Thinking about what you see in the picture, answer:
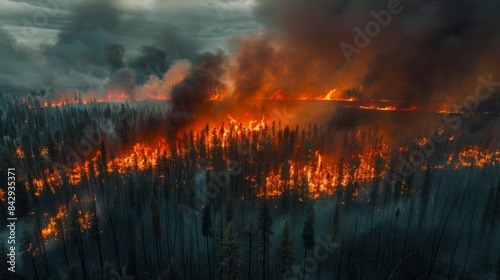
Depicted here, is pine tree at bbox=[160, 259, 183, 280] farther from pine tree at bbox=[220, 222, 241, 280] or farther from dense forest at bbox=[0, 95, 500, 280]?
pine tree at bbox=[220, 222, 241, 280]

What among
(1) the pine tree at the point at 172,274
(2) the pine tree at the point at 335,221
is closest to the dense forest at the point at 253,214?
(1) the pine tree at the point at 172,274

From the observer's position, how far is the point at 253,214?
78750 millimetres

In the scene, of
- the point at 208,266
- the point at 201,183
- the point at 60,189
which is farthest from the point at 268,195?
the point at 60,189

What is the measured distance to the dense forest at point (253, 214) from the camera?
59.7 metres

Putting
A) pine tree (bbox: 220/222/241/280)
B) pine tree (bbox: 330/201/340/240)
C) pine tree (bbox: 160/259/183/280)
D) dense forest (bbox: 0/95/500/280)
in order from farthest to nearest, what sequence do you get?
pine tree (bbox: 330/201/340/240) → dense forest (bbox: 0/95/500/280) → pine tree (bbox: 160/259/183/280) → pine tree (bbox: 220/222/241/280)

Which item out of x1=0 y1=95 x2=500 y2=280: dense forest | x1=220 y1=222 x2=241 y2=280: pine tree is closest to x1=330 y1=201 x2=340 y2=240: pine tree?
x1=0 y1=95 x2=500 y2=280: dense forest

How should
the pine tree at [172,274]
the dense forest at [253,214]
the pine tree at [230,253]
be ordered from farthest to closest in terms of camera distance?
the dense forest at [253,214], the pine tree at [172,274], the pine tree at [230,253]

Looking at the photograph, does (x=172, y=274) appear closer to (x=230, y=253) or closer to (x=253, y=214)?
(x=230, y=253)

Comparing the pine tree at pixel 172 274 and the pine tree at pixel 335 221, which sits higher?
the pine tree at pixel 335 221

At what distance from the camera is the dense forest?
59688 millimetres

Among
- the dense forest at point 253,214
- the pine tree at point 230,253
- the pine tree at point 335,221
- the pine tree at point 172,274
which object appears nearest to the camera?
the pine tree at point 230,253

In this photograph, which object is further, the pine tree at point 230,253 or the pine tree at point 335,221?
the pine tree at point 335,221

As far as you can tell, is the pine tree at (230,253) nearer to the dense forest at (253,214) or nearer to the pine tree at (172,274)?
the dense forest at (253,214)

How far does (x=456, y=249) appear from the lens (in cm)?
6600
